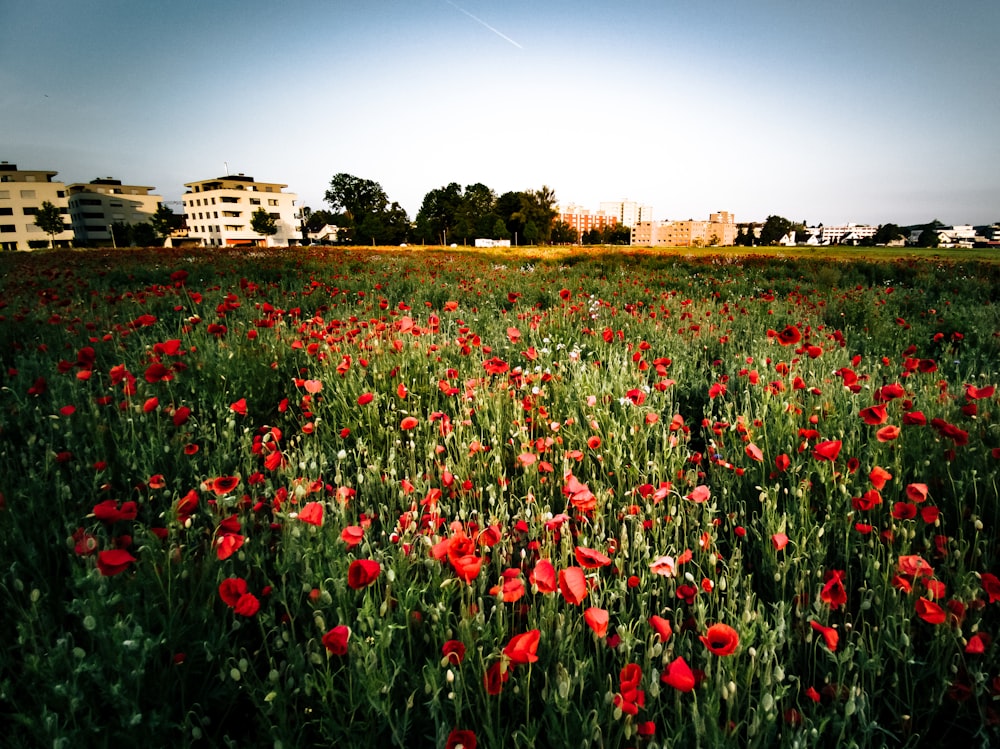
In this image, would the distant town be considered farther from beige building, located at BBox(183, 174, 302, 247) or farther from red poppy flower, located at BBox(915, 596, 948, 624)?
red poppy flower, located at BBox(915, 596, 948, 624)

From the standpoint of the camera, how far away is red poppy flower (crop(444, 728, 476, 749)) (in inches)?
41.1

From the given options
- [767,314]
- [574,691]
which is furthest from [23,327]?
[767,314]

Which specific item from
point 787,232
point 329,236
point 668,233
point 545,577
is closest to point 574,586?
point 545,577

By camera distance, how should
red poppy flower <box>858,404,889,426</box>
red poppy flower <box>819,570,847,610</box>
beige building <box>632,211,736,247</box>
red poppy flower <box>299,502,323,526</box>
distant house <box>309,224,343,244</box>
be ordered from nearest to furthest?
red poppy flower <box>819,570,847,610</box> → red poppy flower <box>299,502,323,526</box> → red poppy flower <box>858,404,889,426</box> → distant house <box>309,224,343,244</box> → beige building <box>632,211,736,247</box>

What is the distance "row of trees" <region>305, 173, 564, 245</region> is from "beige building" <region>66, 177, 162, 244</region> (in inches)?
1586

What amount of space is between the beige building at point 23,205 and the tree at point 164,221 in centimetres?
1450

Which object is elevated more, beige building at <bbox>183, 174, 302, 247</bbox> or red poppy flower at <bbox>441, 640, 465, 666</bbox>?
beige building at <bbox>183, 174, 302, 247</bbox>

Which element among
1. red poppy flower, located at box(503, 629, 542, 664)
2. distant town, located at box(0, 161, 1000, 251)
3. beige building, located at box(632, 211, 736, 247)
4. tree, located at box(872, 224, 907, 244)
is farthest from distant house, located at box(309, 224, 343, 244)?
tree, located at box(872, 224, 907, 244)

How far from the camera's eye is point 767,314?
728 cm

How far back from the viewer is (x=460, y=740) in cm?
107

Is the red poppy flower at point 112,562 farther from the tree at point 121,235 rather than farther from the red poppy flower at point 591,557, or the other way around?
the tree at point 121,235

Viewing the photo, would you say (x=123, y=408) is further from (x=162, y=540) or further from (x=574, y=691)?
(x=574, y=691)

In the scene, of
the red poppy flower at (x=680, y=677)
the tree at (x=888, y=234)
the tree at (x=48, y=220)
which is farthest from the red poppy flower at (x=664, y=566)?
the tree at (x=888, y=234)

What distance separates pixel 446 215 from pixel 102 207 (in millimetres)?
70667
